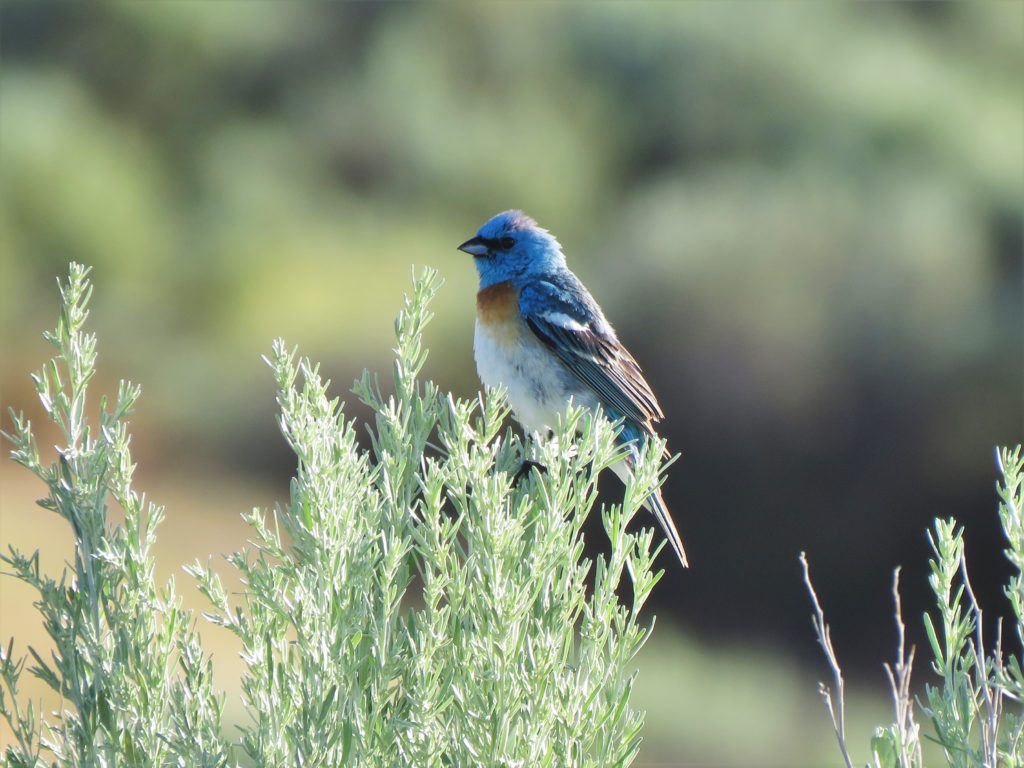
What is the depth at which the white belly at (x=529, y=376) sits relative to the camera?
4410 mm

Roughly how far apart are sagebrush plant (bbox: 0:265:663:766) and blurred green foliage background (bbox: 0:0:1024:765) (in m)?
7.58

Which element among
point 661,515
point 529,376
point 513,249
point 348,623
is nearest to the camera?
point 348,623

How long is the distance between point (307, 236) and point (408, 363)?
46.2 feet

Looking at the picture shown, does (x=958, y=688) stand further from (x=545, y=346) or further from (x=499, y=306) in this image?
(x=499, y=306)

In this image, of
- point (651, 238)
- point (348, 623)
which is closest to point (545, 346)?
point (348, 623)

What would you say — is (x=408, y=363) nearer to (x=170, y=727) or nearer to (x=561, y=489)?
(x=561, y=489)

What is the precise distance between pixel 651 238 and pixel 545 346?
8562 mm

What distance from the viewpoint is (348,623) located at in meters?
2.06

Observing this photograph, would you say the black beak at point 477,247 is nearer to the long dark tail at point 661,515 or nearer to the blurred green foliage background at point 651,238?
the long dark tail at point 661,515

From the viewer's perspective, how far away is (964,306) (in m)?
11.5

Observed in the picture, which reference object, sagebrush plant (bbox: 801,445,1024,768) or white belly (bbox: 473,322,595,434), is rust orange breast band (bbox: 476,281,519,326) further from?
sagebrush plant (bbox: 801,445,1024,768)

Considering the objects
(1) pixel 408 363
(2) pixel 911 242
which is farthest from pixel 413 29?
(1) pixel 408 363

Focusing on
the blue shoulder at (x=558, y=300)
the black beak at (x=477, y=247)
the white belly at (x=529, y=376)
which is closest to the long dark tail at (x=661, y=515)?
the white belly at (x=529, y=376)

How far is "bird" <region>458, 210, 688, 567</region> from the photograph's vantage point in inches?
174
